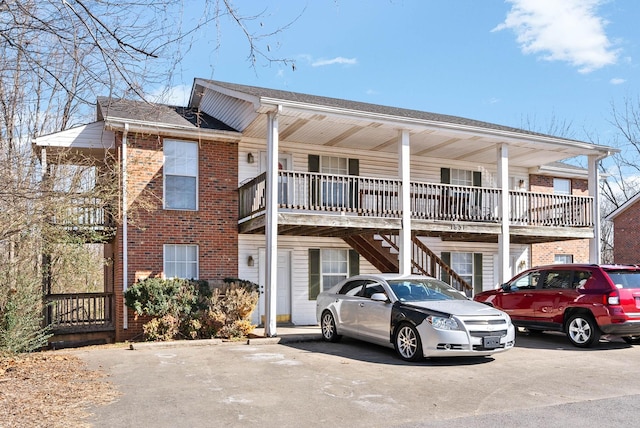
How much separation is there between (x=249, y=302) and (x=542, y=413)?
26.5 ft

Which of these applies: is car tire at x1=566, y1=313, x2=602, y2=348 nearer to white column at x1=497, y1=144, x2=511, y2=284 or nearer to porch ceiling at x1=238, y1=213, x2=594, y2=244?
white column at x1=497, y1=144, x2=511, y2=284

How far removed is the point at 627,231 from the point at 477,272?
9.81 metres

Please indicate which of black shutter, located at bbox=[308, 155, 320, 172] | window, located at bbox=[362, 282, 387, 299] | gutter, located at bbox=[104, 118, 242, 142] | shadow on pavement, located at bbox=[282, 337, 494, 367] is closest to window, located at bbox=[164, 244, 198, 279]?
gutter, located at bbox=[104, 118, 242, 142]

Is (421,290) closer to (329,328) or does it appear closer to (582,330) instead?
(329,328)

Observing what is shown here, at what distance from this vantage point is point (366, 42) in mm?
5012

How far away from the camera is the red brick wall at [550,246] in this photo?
2077cm

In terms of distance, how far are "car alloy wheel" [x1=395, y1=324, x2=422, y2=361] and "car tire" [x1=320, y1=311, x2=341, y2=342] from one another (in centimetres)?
215

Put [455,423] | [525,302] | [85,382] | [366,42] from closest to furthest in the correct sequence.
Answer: [366,42]
[455,423]
[85,382]
[525,302]

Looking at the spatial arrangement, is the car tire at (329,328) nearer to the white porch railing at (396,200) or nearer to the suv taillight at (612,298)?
the white porch railing at (396,200)

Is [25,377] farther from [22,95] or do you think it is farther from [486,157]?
[486,157]

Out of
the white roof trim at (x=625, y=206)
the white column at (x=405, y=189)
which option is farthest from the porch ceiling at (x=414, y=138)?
the white roof trim at (x=625, y=206)

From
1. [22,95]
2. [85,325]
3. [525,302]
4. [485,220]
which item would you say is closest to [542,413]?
[525,302]

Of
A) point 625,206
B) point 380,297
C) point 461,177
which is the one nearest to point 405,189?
point 380,297

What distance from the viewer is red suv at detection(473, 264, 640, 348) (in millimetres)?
11125
